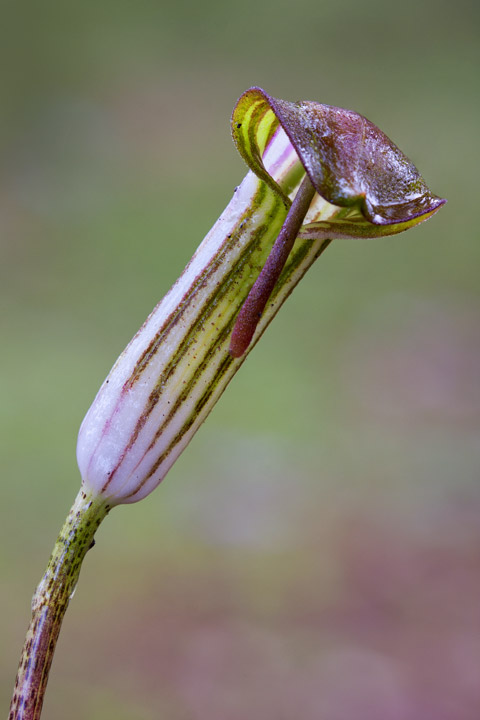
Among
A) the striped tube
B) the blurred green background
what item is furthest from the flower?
the blurred green background

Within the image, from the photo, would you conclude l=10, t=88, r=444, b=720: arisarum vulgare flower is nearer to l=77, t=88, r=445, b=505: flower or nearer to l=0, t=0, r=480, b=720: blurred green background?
l=77, t=88, r=445, b=505: flower

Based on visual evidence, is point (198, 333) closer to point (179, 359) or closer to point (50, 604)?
point (179, 359)

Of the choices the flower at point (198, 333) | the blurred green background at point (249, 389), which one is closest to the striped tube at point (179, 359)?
the flower at point (198, 333)

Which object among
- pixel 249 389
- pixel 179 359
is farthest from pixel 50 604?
pixel 249 389

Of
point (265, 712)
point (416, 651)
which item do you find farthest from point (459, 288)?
point (265, 712)

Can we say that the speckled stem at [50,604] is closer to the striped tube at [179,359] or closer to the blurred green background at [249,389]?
the striped tube at [179,359]

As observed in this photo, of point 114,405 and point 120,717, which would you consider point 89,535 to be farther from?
point 120,717

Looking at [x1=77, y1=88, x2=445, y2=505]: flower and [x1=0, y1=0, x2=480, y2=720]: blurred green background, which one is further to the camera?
[x1=0, y1=0, x2=480, y2=720]: blurred green background
